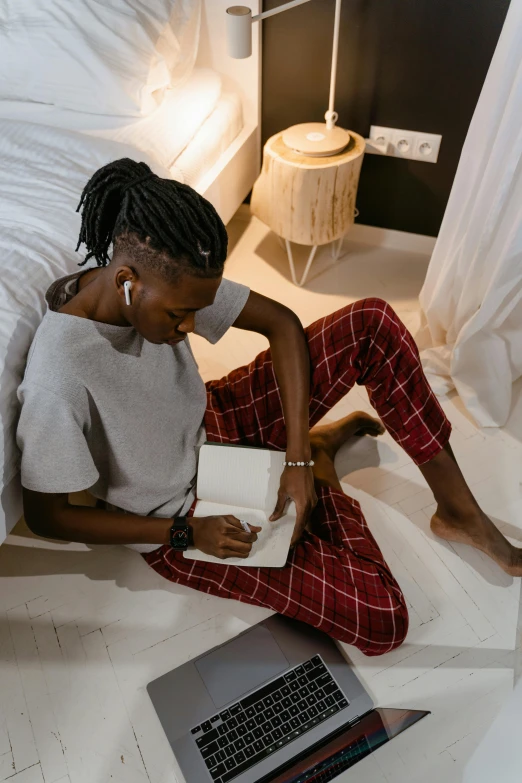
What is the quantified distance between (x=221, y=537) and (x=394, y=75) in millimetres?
1407

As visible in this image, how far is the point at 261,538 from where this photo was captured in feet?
3.69

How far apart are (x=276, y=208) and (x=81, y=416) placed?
110cm

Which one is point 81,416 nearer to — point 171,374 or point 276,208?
point 171,374

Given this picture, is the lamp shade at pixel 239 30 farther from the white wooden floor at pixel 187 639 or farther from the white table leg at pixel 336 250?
the white wooden floor at pixel 187 639

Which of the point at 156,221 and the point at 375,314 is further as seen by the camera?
the point at 375,314

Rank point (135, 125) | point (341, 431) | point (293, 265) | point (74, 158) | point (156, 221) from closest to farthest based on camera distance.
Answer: point (156, 221)
point (74, 158)
point (341, 431)
point (135, 125)
point (293, 265)

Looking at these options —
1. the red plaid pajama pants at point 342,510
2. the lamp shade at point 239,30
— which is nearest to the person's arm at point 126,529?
the red plaid pajama pants at point 342,510

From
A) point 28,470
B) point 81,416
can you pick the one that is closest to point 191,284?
point 81,416

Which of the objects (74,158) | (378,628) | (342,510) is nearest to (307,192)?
(74,158)

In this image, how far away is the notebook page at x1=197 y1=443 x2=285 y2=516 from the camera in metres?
1.13

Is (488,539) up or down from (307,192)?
down

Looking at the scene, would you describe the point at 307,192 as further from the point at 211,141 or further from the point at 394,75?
the point at 394,75

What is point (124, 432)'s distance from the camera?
1.02 m

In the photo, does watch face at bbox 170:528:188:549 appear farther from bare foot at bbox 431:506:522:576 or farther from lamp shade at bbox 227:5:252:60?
lamp shade at bbox 227:5:252:60
